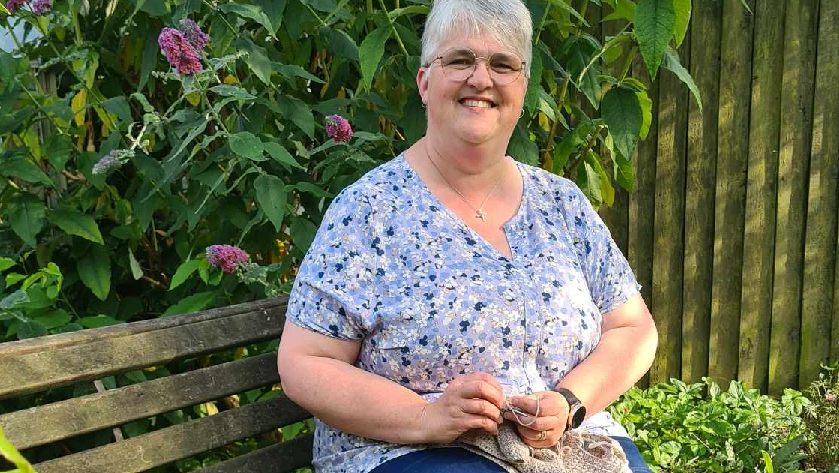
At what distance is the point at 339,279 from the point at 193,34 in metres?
0.72

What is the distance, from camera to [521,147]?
2.44 metres

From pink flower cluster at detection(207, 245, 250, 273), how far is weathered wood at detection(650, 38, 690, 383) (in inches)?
91.8

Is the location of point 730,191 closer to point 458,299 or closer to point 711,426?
point 711,426

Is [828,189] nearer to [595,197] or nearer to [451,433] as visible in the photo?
[595,197]

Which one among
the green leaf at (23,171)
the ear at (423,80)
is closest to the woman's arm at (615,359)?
the ear at (423,80)

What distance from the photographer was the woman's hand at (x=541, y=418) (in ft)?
5.39

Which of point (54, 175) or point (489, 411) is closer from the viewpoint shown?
point (489, 411)

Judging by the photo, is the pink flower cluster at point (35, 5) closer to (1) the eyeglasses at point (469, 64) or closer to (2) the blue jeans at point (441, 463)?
(1) the eyeglasses at point (469, 64)

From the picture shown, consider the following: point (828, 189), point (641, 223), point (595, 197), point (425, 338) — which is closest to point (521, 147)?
point (595, 197)

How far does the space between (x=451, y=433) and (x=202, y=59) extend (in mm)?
1083

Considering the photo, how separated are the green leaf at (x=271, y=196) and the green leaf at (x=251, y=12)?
0.35 meters

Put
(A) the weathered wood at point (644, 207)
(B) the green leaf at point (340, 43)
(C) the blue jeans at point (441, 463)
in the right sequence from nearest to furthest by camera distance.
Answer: (C) the blue jeans at point (441, 463) < (B) the green leaf at point (340, 43) < (A) the weathered wood at point (644, 207)

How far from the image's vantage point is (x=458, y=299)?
A: 1755mm

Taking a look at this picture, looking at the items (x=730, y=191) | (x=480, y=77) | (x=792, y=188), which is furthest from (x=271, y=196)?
(x=792, y=188)
